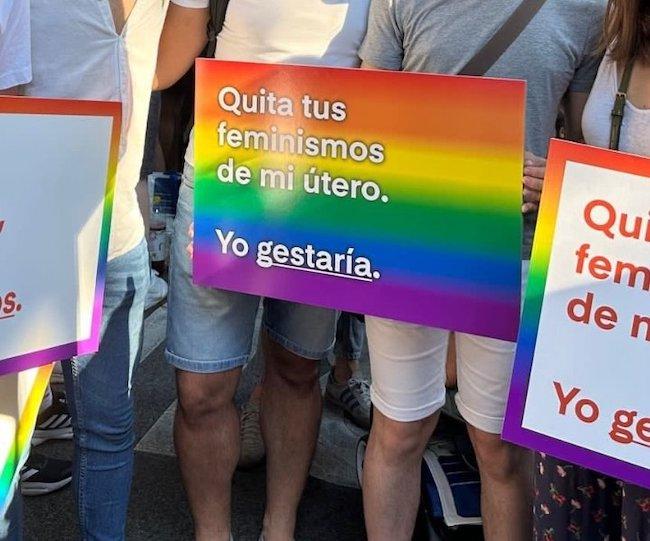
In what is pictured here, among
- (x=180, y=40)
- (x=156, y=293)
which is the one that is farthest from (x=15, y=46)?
(x=156, y=293)

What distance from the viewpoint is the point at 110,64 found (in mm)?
1696

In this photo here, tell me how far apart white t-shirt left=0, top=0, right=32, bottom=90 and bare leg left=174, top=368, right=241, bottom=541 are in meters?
0.81

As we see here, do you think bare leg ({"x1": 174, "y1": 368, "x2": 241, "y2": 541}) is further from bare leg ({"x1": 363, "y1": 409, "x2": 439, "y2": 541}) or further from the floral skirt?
the floral skirt

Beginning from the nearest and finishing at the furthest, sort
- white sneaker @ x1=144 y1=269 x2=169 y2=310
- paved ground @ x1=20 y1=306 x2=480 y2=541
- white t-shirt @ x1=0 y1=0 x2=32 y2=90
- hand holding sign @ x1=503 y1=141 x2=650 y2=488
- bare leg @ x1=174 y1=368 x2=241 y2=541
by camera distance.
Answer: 1. hand holding sign @ x1=503 y1=141 x2=650 y2=488
2. white t-shirt @ x1=0 y1=0 x2=32 y2=90
3. bare leg @ x1=174 y1=368 x2=241 y2=541
4. paved ground @ x1=20 y1=306 x2=480 y2=541
5. white sneaker @ x1=144 y1=269 x2=169 y2=310

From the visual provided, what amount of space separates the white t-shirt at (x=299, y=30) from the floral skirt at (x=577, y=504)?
0.93 m

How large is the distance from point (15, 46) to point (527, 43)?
93 cm

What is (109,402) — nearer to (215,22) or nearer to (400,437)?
(400,437)

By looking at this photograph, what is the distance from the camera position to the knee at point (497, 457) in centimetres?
189

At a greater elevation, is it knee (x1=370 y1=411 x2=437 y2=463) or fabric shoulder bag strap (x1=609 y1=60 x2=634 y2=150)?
fabric shoulder bag strap (x1=609 y1=60 x2=634 y2=150)

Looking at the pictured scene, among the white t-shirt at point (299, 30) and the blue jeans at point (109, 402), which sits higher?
the white t-shirt at point (299, 30)

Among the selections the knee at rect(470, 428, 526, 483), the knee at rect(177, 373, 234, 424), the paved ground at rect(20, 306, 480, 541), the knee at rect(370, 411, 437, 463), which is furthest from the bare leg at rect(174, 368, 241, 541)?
the knee at rect(470, 428, 526, 483)

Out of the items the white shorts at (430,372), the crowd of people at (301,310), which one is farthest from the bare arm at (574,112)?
the white shorts at (430,372)

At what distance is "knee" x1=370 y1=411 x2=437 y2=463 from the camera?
78.6 inches

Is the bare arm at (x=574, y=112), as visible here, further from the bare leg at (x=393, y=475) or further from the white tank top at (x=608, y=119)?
the bare leg at (x=393, y=475)
